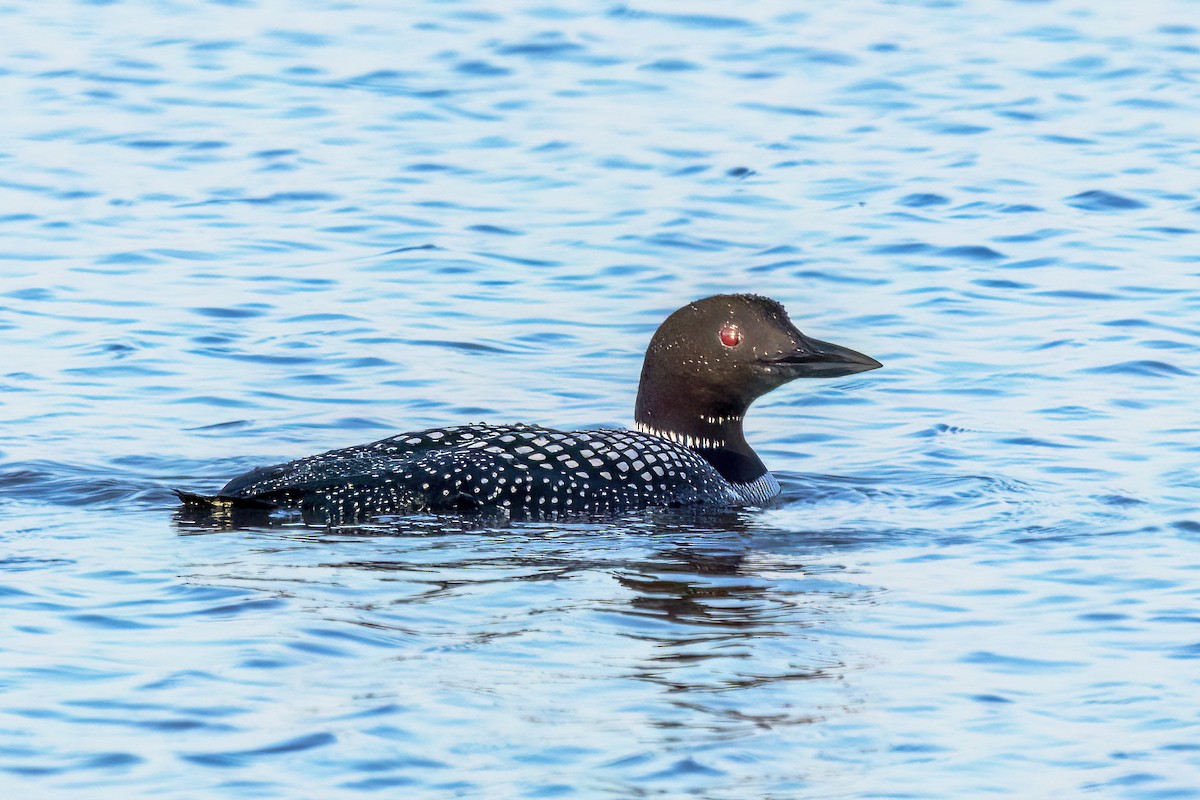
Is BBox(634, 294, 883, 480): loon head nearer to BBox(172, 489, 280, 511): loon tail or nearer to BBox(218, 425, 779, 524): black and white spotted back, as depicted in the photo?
BBox(218, 425, 779, 524): black and white spotted back

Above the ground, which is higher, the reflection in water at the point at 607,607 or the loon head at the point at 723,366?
the loon head at the point at 723,366

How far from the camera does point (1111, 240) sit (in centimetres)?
1024

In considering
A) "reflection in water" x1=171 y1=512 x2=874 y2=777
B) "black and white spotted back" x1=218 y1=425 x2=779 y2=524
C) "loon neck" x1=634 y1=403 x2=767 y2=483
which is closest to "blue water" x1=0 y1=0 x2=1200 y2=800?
"reflection in water" x1=171 y1=512 x2=874 y2=777

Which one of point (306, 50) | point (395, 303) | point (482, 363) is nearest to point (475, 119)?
point (306, 50)

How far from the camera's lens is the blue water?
4438 millimetres

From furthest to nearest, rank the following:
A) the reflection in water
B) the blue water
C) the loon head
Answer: the loon head
the reflection in water
the blue water

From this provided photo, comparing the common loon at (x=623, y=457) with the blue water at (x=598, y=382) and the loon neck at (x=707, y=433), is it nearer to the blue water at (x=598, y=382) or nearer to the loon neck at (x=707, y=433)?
the loon neck at (x=707, y=433)

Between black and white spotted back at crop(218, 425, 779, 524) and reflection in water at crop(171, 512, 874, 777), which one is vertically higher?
black and white spotted back at crop(218, 425, 779, 524)

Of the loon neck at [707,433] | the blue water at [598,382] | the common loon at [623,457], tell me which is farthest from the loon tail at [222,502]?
the loon neck at [707,433]

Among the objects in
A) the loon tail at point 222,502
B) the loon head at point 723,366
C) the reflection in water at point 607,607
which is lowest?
the reflection in water at point 607,607

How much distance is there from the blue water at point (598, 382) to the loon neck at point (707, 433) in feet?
1.05

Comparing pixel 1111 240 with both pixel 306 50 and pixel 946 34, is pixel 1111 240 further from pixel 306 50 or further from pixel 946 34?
pixel 306 50

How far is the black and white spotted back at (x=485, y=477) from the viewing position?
6156 millimetres

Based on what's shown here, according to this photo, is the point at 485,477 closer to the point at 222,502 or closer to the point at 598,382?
the point at 222,502
